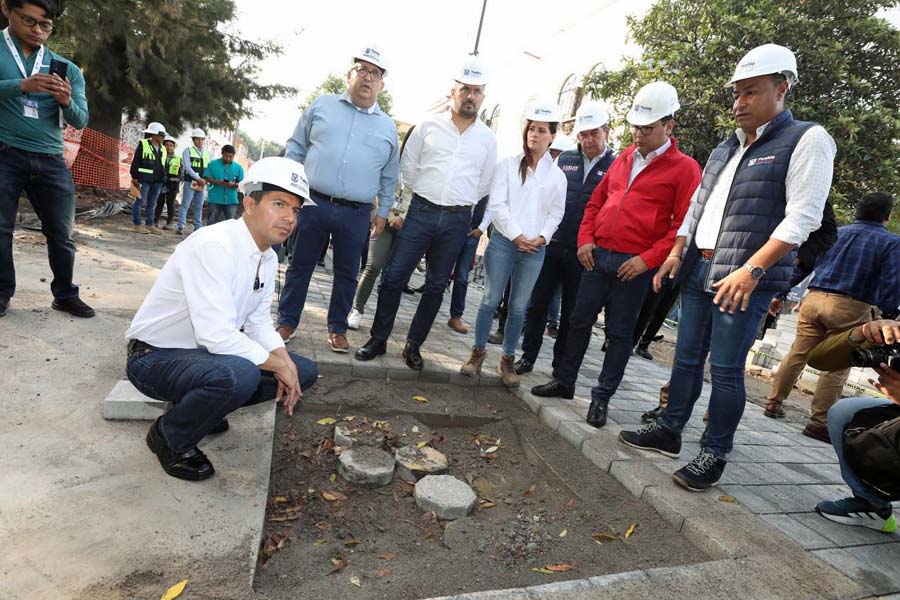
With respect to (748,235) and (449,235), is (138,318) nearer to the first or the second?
(449,235)

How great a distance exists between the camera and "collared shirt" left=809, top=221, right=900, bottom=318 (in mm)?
4418

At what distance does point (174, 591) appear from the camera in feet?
5.38

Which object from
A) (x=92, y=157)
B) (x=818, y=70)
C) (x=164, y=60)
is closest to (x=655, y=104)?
(x=818, y=70)

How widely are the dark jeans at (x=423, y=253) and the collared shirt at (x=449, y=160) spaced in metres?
0.13

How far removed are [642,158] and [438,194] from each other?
1.47m

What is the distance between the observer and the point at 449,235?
396cm

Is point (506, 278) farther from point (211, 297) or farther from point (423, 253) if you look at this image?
point (211, 297)

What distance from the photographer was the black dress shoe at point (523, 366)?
4.52 metres

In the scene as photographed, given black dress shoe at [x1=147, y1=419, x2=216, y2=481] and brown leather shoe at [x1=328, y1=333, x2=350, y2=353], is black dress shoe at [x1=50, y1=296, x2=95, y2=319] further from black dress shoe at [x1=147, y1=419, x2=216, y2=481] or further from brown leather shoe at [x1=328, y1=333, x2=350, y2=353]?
black dress shoe at [x1=147, y1=419, x2=216, y2=481]

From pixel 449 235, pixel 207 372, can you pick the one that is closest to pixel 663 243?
pixel 449 235

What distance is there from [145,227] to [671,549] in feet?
35.3

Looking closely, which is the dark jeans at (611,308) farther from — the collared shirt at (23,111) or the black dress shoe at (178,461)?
the collared shirt at (23,111)

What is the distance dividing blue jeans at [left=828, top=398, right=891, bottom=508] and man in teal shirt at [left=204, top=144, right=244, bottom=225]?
376 inches

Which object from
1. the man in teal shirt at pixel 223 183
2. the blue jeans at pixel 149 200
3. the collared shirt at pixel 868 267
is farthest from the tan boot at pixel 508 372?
the blue jeans at pixel 149 200
